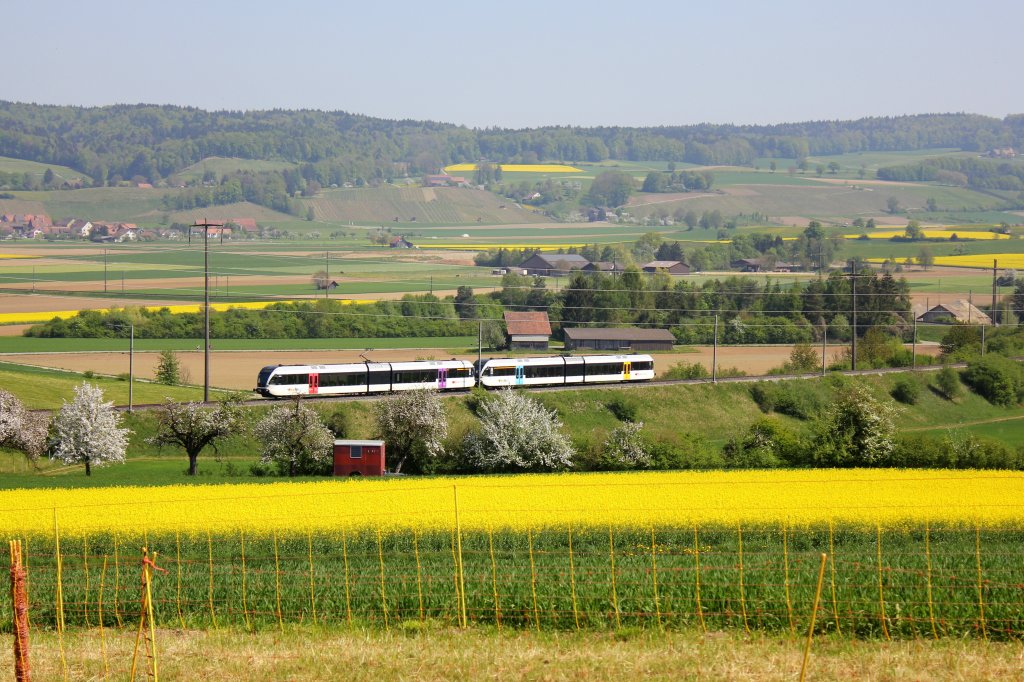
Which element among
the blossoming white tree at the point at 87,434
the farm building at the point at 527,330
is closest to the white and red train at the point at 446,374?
the blossoming white tree at the point at 87,434

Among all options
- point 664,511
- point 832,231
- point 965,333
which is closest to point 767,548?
point 664,511

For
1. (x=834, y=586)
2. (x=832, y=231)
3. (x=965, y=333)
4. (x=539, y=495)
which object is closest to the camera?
(x=834, y=586)

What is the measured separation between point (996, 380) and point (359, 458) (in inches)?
1704

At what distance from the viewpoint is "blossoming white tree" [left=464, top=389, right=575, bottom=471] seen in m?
46.4

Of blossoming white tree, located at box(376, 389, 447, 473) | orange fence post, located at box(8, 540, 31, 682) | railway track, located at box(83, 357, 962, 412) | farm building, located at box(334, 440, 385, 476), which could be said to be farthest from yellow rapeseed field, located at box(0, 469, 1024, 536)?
railway track, located at box(83, 357, 962, 412)

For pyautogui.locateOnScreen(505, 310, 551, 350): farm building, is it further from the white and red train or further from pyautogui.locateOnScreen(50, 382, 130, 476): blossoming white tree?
pyautogui.locateOnScreen(50, 382, 130, 476): blossoming white tree

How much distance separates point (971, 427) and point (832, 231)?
13351 cm

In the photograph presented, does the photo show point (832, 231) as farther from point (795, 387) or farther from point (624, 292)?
point (795, 387)

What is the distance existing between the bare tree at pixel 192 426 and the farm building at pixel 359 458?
4.85m

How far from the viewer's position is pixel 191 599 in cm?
2011

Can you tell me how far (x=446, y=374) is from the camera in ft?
204

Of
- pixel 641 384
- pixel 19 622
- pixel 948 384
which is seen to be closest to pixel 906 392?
pixel 948 384

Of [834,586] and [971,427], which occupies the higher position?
[834,586]

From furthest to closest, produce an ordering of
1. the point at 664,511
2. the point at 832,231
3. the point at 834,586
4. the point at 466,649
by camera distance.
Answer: the point at 832,231
the point at 664,511
the point at 834,586
the point at 466,649
